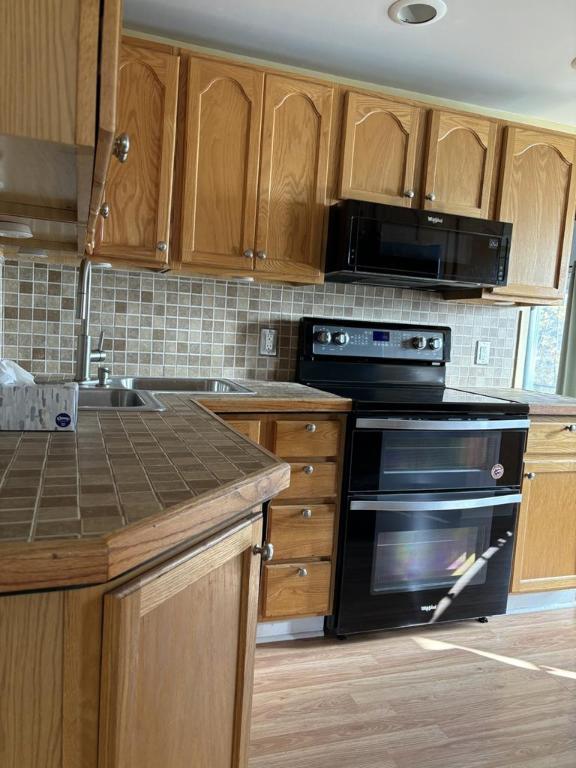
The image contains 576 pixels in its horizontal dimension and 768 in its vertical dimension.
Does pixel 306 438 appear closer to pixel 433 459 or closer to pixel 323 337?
pixel 433 459

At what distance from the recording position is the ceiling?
6.68 feet

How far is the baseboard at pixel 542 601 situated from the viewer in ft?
8.34

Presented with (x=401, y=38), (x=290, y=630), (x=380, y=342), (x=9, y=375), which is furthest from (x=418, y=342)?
(x=9, y=375)

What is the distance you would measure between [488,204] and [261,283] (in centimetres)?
106

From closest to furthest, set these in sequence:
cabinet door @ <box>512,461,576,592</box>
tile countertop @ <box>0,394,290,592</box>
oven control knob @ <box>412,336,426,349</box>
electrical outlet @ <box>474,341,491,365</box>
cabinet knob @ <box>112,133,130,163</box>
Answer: tile countertop @ <box>0,394,290,592</box> < cabinet knob @ <box>112,133,130,163</box> < cabinet door @ <box>512,461,576,592</box> < oven control knob @ <box>412,336,426,349</box> < electrical outlet @ <box>474,341,491,365</box>

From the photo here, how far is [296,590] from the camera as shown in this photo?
6.99ft

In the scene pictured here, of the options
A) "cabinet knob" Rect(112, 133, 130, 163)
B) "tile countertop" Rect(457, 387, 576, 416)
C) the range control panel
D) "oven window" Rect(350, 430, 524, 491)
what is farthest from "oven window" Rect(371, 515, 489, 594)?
"cabinet knob" Rect(112, 133, 130, 163)

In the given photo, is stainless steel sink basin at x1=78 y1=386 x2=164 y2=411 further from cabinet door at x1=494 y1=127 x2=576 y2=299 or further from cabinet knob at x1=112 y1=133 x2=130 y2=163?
cabinet door at x1=494 y1=127 x2=576 y2=299

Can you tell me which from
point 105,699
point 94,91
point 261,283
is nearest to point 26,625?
point 105,699

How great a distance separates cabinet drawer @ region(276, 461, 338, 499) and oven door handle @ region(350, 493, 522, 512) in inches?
4.3

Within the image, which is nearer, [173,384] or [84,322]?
[84,322]

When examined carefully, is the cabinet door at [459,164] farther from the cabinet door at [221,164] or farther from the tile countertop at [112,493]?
the tile countertop at [112,493]

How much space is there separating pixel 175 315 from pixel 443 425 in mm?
1203

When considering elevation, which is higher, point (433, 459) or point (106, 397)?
point (106, 397)
